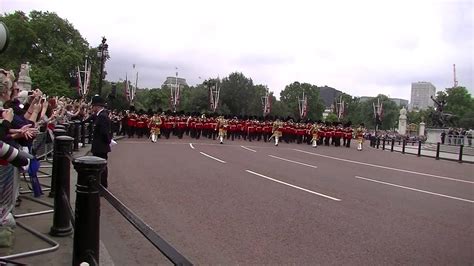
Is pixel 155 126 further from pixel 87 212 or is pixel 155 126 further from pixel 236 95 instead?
pixel 236 95

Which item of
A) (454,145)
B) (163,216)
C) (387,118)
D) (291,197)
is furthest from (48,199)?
(387,118)

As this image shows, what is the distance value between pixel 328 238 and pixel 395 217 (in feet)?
8.13

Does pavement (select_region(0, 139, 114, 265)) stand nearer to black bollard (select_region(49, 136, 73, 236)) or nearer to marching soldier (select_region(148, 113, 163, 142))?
black bollard (select_region(49, 136, 73, 236))

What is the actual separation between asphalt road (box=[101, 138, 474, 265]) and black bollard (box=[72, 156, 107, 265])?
1348 mm

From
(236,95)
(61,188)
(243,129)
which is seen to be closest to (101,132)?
(61,188)

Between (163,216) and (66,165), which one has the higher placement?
(66,165)

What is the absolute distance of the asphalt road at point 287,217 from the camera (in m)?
6.15

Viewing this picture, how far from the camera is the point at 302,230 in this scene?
7.37 meters

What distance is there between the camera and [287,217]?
827 cm

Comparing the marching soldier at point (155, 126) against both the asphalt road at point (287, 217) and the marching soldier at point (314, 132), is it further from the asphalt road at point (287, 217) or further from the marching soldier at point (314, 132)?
the asphalt road at point (287, 217)

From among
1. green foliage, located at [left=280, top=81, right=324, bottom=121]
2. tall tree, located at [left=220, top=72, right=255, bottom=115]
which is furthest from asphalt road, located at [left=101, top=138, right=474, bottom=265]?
green foliage, located at [left=280, top=81, right=324, bottom=121]

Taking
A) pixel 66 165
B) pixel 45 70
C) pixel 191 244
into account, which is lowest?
pixel 191 244

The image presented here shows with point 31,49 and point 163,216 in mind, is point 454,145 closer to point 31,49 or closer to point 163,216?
point 163,216

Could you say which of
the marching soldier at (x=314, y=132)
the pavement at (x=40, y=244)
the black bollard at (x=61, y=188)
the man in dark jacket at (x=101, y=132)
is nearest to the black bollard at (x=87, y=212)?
the pavement at (x=40, y=244)
